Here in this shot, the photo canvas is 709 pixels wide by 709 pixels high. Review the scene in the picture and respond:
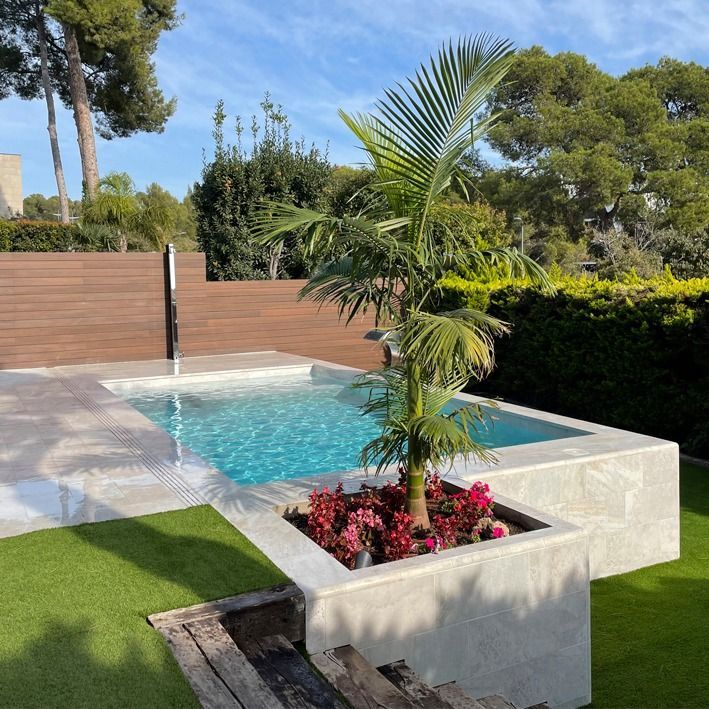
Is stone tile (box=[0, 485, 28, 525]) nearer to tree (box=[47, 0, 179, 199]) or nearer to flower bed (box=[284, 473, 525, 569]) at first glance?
flower bed (box=[284, 473, 525, 569])

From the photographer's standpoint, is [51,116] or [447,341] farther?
[51,116]

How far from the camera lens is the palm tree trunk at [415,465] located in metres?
3.93

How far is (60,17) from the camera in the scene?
2034 cm

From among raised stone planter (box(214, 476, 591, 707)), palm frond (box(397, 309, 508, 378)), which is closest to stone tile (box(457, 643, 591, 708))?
raised stone planter (box(214, 476, 591, 707))

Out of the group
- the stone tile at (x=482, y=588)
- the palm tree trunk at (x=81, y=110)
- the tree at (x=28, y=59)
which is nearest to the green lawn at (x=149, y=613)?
the stone tile at (x=482, y=588)

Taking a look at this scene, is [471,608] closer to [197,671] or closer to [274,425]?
[197,671]

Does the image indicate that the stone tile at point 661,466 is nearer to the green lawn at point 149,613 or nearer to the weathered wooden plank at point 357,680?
the green lawn at point 149,613

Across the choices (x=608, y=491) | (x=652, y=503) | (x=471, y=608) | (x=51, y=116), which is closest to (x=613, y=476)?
(x=608, y=491)

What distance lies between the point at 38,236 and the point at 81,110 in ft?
21.4

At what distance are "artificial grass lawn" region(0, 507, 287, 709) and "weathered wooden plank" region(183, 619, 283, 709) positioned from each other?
6.3 inches

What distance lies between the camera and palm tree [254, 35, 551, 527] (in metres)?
3.62

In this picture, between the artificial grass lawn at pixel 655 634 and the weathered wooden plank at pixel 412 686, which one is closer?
the weathered wooden plank at pixel 412 686

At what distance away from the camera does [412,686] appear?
3.07m

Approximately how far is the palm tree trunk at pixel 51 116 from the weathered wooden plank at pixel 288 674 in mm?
22146
